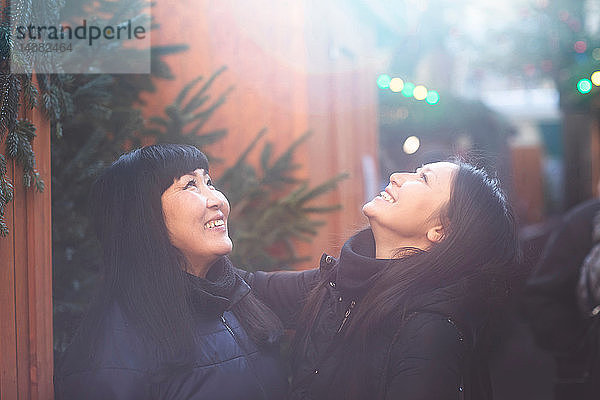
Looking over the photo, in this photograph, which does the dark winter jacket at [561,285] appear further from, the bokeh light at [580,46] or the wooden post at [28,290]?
the wooden post at [28,290]

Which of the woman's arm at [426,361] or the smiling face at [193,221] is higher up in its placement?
the smiling face at [193,221]

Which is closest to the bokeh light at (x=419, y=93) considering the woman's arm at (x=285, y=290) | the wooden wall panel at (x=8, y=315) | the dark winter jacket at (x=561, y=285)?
the dark winter jacket at (x=561, y=285)

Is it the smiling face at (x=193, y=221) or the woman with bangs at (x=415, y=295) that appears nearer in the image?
the woman with bangs at (x=415, y=295)

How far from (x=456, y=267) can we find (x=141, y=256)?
3.04 feet

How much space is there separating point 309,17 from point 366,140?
1269mm

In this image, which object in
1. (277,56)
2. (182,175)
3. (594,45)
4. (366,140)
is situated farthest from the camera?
(594,45)

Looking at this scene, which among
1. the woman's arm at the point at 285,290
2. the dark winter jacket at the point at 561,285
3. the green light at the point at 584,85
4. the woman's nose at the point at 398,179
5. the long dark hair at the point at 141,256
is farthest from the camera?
the green light at the point at 584,85

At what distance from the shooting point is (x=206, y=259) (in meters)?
2.13

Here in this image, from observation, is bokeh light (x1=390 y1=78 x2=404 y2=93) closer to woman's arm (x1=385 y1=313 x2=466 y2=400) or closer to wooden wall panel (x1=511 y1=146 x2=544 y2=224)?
woman's arm (x1=385 y1=313 x2=466 y2=400)

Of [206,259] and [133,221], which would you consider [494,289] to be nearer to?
[206,259]

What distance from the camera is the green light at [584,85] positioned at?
6166 millimetres

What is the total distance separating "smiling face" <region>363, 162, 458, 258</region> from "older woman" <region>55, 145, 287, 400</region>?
1.54 feet

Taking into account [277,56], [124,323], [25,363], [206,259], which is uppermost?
[277,56]

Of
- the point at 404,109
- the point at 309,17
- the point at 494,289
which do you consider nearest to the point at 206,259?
the point at 494,289
